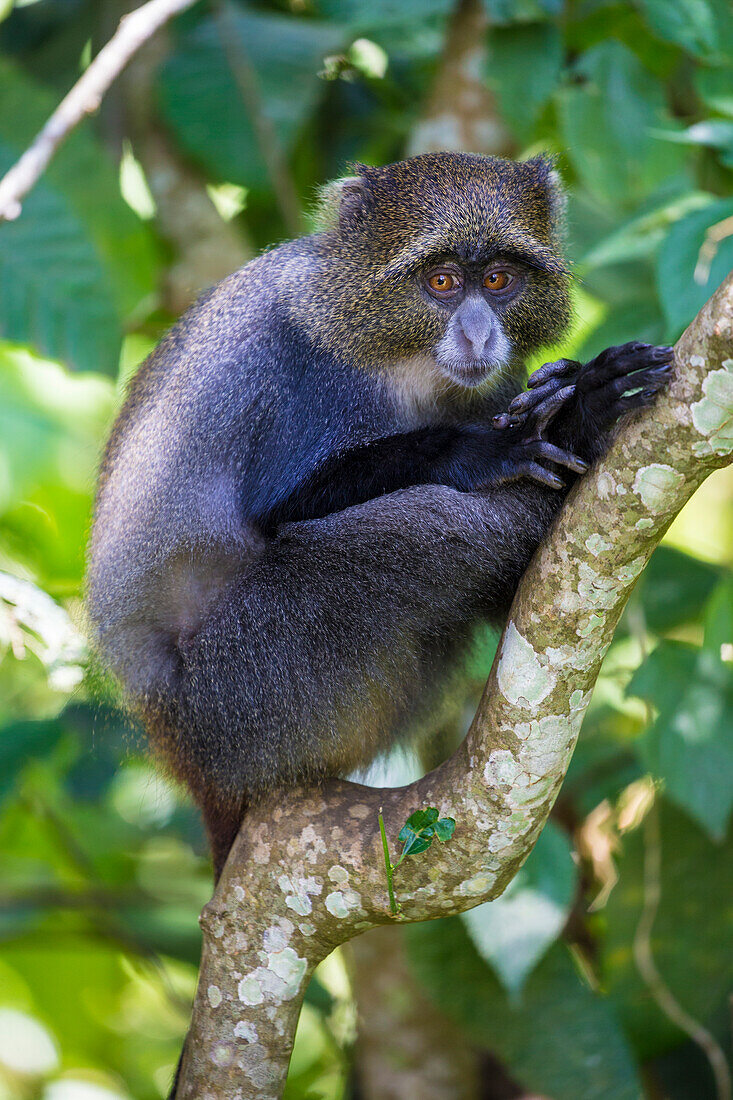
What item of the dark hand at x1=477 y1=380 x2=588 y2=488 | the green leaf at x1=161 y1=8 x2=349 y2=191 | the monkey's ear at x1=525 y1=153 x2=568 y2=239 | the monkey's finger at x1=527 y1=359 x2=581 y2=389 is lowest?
the dark hand at x1=477 y1=380 x2=588 y2=488

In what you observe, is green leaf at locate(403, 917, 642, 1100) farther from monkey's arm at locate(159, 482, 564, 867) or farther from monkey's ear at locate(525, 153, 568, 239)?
monkey's ear at locate(525, 153, 568, 239)

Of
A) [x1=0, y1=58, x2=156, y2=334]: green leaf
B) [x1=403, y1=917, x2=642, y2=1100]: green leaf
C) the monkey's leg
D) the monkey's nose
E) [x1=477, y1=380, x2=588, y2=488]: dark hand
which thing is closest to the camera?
[x1=477, y1=380, x2=588, y2=488]: dark hand

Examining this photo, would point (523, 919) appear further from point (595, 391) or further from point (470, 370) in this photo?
point (595, 391)

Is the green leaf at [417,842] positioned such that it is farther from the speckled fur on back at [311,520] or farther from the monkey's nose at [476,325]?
the monkey's nose at [476,325]

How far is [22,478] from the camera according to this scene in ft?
6.33

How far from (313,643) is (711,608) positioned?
5.12 feet

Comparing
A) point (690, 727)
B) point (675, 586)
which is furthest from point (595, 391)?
point (675, 586)

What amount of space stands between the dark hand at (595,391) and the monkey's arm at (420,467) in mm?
58

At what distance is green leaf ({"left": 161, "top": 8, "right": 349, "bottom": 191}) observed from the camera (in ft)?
16.5

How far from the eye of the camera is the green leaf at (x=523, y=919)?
3.57 meters

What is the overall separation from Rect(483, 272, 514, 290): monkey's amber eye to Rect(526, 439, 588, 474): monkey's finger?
79 cm

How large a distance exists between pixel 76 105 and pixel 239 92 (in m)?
2.03

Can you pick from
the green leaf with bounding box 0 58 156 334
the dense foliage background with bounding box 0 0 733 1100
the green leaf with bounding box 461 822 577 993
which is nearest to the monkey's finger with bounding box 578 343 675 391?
the dense foliage background with bounding box 0 0 733 1100

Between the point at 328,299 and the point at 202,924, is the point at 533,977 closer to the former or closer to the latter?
the point at 202,924
